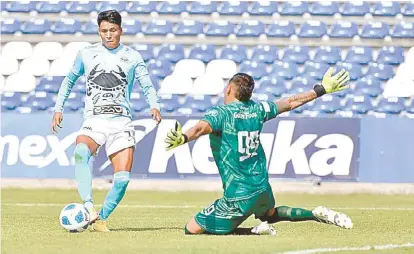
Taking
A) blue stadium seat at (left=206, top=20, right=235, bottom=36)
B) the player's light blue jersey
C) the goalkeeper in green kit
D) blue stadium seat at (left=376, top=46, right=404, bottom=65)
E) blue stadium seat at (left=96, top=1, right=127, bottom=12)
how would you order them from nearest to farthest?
the goalkeeper in green kit, the player's light blue jersey, blue stadium seat at (left=376, top=46, right=404, bottom=65), blue stadium seat at (left=206, top=20, right=235, bottom=36), blue stadium seat at (left=96, top=1, right=127, bottom=12)

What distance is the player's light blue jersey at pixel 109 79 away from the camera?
1135 cm

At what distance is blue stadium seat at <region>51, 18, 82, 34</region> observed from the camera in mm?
24516

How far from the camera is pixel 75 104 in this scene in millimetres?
23250

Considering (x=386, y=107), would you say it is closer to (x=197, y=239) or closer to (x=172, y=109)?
(x=172, y=109)

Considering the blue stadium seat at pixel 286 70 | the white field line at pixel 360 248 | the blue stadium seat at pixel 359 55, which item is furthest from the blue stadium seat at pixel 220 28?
the white field line at pixel 360 248

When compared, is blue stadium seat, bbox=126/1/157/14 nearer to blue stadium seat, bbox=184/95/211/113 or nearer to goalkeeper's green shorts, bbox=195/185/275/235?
blue stadium seat, bbox=184/95/211/113

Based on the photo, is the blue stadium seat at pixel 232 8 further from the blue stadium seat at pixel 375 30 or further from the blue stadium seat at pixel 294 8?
the blue stadium seat at pixel 375 30

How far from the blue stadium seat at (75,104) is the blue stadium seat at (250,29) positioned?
376 centimetres

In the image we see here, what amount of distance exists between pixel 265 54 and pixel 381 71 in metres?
2.51

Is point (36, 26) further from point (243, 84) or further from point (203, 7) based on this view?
point (243, 84)

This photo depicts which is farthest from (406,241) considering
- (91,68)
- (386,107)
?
(386,107)

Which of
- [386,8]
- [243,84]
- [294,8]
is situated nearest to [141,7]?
[294,8]

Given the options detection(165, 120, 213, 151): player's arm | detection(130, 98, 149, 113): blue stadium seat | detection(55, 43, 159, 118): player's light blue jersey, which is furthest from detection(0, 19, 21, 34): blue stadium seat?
detection(165, 120, 213, 151): player's arm

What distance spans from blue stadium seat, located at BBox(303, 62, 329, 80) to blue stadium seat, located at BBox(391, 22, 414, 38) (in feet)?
5.76
